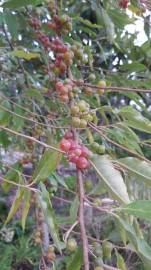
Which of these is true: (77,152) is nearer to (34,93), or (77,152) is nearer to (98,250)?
(98,250)

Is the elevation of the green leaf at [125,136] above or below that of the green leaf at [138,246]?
above

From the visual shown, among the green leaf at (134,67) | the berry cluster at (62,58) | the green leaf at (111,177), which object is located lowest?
the green leaf at (111,177)

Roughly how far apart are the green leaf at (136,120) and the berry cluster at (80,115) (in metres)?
0.09

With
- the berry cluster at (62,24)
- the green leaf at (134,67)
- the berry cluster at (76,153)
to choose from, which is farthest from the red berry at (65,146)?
the green leaf at (134,67)

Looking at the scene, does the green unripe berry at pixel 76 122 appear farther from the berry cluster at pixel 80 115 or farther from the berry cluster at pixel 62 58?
the berry cluster at pixel 62 58

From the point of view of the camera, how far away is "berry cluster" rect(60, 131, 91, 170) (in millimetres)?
664

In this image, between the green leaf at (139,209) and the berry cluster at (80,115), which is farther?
the berry cluster at (80,115)

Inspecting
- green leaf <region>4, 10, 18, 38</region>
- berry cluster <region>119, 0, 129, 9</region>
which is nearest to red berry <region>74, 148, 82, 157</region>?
berry cluster <region>119, 0, 129, 9</region>

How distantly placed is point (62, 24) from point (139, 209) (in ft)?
1.87

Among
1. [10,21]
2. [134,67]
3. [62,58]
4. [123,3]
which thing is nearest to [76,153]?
[62,58]

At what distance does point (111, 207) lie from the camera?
65 cm

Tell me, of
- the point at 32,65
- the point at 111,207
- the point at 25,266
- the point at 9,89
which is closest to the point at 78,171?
the point at 111,207

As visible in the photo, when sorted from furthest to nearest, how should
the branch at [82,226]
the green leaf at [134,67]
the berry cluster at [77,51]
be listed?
the green leaf at [134,67] → the berry cluster at [77,51] → the branch at [82,226]

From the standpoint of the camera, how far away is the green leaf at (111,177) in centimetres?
63
